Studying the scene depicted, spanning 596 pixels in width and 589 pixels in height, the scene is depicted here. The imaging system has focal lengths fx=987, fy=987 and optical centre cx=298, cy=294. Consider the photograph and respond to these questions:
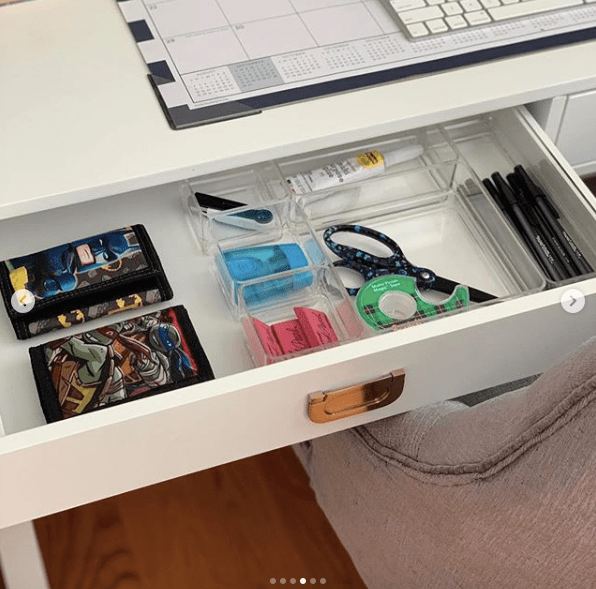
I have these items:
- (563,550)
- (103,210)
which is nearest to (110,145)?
(103,210)

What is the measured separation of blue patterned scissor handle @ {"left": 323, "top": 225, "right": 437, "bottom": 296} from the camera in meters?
0.97

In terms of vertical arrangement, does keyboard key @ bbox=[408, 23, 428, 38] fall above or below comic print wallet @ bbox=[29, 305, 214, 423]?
above

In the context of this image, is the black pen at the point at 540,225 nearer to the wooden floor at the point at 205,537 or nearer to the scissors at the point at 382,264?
the scissors at the point at 382,264

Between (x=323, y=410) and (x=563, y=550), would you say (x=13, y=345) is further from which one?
(x=563, y=550)

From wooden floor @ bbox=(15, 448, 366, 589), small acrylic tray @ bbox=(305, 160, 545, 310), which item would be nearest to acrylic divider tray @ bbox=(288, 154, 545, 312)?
small acrylic tray @ bbox=(305, 160, 545, 310)

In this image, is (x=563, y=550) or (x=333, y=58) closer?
(x=563, y=550)

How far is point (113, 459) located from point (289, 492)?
24.1 inches

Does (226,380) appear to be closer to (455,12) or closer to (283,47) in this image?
(283,47)

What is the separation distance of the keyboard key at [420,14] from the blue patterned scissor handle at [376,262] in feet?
0.73

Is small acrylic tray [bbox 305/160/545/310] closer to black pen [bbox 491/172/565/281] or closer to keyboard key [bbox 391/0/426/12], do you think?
black pen [bbox 491/172/565/281]

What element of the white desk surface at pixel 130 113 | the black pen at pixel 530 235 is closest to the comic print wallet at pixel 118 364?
the white desk surface at pixel 130 113

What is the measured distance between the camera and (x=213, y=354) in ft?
3.01

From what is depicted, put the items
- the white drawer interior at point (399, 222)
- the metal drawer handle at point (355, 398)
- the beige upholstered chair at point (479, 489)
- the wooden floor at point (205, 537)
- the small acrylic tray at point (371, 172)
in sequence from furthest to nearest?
the wooden floor at point (205, 537) → the small acrylic tray at point (371, 172) → the white drawer interior at point (399, 222) → the metal drawer handle at point (355, 398) → the beige upholstered chair at point (479, 489)

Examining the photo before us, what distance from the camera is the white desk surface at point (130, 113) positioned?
0.90 m
